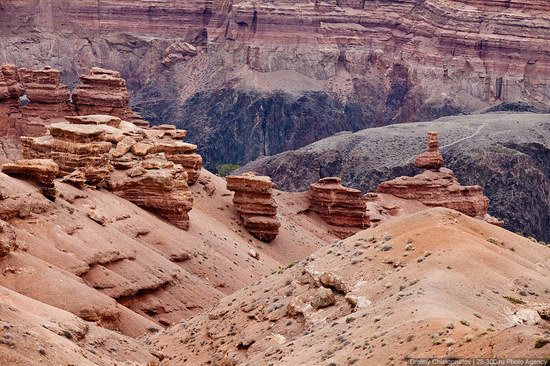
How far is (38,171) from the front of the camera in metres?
65.5

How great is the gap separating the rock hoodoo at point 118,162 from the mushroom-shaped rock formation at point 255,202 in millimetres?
6122

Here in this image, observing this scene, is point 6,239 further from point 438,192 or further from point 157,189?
point 438,192

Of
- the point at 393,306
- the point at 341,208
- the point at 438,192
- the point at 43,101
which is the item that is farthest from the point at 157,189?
the point at 43,101

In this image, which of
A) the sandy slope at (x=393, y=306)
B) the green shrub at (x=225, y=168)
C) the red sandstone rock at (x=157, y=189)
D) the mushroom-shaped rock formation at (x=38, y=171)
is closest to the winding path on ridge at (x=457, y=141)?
the green shrub at (x=225, y=168)

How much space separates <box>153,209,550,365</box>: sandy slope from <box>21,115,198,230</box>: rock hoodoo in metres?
21.6

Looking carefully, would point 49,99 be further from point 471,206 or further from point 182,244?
point 182,244

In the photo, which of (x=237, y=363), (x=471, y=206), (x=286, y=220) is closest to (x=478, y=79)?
(x=471, y=206)

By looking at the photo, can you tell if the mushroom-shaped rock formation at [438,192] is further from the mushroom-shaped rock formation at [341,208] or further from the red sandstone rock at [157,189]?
the red sandstone rock at [157,189]

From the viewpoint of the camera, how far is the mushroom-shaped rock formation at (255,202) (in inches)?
3526

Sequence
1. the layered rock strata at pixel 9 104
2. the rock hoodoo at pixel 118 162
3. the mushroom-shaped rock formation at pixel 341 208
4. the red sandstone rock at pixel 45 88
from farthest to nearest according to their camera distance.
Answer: the red sandstone rock at pixel 45 88 → the layered rock strata at pixel 9 104 → the mushroom-shaped rock formation at pixel 341 208 → the rock hoodoo at pixel 118 162

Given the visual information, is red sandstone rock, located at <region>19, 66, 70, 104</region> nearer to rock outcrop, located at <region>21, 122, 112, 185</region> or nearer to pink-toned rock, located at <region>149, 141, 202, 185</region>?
pink-toned rock, located at <region>149, 141, 202, 185</region>

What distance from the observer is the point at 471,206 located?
→ 365 ft

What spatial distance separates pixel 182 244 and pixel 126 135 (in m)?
11.1

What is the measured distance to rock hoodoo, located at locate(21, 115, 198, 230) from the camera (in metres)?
75.9
